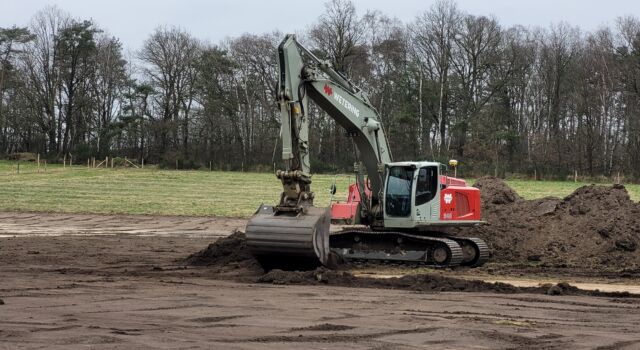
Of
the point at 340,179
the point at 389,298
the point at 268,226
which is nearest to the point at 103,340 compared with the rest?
the point at 389,298

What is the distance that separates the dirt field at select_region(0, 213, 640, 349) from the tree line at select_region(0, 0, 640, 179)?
167 ft

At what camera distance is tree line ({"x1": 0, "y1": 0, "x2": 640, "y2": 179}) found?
68.4m

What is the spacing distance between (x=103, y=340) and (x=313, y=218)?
7.28 metres

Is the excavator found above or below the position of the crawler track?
above

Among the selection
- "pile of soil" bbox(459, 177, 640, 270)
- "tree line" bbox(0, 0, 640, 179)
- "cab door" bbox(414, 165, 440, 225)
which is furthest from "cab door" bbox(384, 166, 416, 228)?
"tree line" bbox(0, 0, 640, 179)

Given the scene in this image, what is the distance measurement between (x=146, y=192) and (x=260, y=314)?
37291 mm

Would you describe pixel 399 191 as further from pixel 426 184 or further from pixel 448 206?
pixel 448 206

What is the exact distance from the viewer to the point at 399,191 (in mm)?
18000

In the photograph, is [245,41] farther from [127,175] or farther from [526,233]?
[526,233]

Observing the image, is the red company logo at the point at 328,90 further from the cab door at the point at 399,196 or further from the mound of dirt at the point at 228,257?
the mound of dirt at the point at 228,257

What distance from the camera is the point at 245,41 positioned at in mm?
77812

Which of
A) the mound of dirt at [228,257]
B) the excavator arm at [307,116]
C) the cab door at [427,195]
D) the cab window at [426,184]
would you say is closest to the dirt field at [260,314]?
the mound of dirt at [228,257]

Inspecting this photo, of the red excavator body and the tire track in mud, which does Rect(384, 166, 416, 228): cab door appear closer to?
the red excavator body

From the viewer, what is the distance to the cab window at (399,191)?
1798cm
